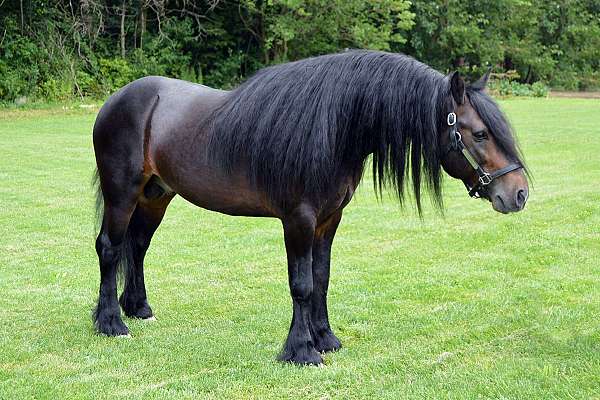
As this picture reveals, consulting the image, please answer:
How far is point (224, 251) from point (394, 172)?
358cm

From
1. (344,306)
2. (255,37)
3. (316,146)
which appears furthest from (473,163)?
(255,37)

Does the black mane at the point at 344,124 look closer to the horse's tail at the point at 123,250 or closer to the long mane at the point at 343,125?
the long mane at the point at 343,125

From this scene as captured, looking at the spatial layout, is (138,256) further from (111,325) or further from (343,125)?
(343,125)

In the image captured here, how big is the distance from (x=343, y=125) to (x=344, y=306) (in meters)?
1.78

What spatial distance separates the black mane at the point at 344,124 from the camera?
4047 millimetres

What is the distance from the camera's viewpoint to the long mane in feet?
13.3

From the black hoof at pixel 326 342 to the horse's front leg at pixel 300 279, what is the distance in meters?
0.21

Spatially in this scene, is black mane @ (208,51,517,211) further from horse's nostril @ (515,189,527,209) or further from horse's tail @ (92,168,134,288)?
horse's tail @ (92,168,134,288)

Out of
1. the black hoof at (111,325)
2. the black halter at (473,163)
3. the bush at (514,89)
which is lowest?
the bush at (514,89)

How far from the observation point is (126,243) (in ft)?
17.2

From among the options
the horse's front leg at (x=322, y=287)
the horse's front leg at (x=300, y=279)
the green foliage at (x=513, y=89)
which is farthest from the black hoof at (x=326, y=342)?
the green foliage at (x=513, y=89)

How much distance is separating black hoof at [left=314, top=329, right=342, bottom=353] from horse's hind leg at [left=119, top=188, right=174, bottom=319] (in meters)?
1.40

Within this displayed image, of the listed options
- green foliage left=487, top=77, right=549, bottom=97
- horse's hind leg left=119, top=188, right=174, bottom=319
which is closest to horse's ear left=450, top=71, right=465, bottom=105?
horse's hind leg left=119, top=188, right=174, bottom=319

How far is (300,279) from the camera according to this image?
4270 millimetres
